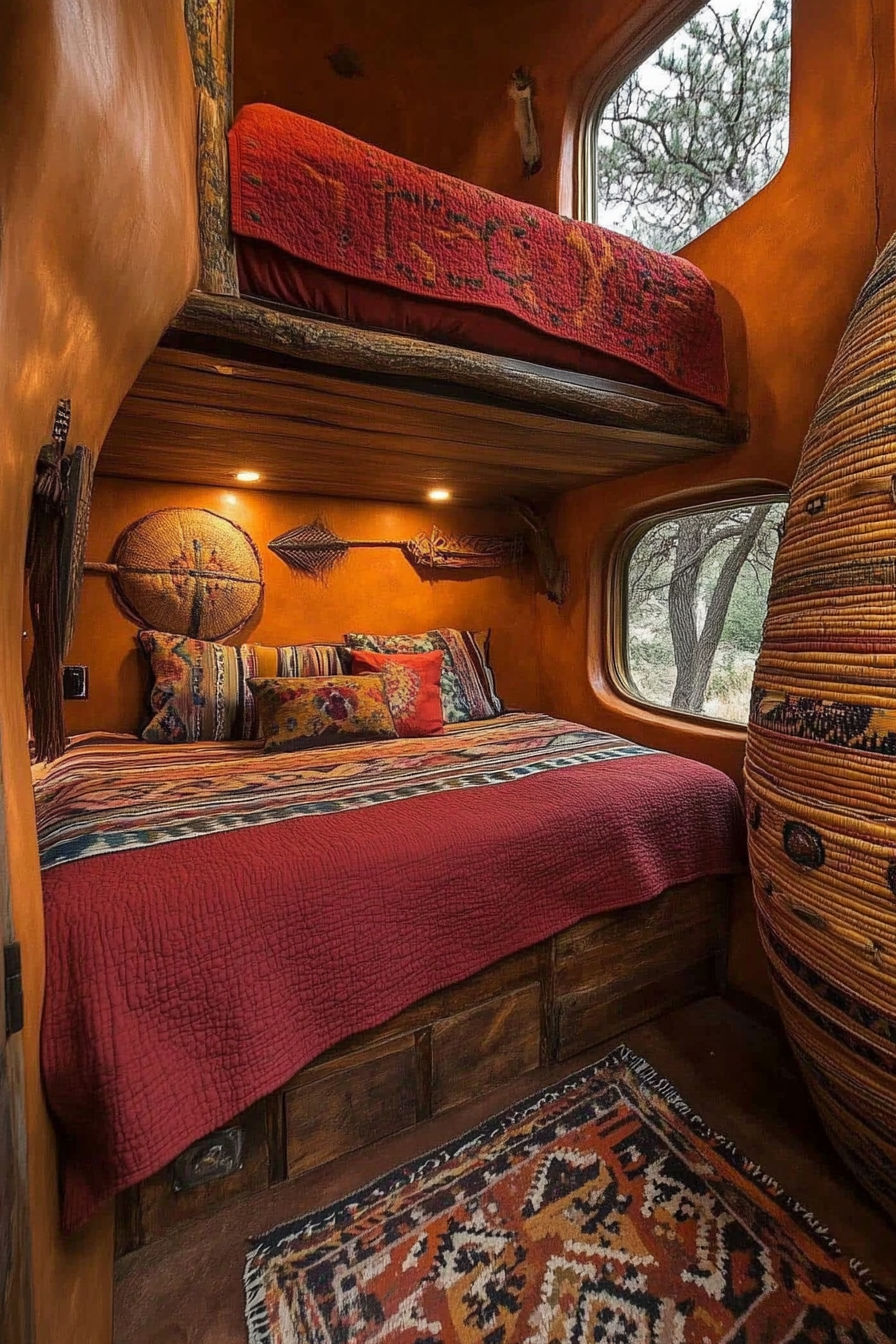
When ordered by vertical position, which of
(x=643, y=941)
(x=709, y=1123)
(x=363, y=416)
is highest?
(x=363, y=416)

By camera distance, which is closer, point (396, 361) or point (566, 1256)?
point (566, 1256)

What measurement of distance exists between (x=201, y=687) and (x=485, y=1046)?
1611 millimetres

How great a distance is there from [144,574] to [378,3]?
3.21 m

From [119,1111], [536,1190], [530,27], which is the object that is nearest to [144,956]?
[119,1111]

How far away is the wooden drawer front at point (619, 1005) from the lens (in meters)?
1.53

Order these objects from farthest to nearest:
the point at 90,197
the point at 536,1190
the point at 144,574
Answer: the point at 144,574 < the point at 536,1190 < the point at 90,197

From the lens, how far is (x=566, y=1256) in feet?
3.47

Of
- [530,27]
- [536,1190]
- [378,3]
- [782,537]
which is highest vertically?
[378,3]

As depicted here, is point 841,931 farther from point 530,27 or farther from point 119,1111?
point 530,27

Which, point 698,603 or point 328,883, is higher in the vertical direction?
point 698,603

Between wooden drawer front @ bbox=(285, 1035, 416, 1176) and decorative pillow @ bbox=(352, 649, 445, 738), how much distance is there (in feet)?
4.04

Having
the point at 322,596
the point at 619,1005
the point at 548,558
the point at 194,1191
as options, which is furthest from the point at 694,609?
the point at 194,1191

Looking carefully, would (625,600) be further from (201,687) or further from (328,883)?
(328,883)

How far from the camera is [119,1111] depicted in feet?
2.84
